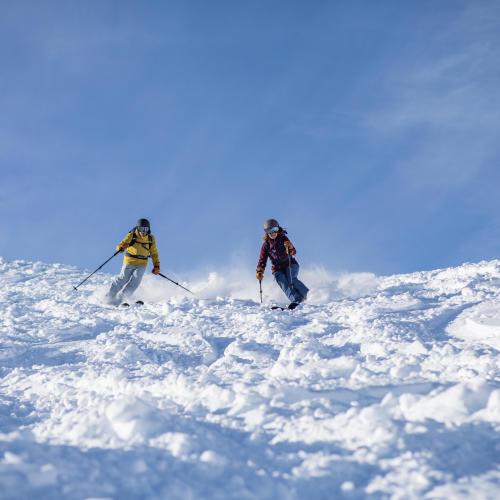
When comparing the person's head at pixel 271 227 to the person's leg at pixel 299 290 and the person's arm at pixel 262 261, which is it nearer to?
the person's arm at pixel 262 261

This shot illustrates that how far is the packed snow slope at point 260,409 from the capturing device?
296cm

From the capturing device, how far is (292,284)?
1001 centimetres

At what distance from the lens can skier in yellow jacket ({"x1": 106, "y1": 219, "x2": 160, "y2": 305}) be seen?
10523 mm

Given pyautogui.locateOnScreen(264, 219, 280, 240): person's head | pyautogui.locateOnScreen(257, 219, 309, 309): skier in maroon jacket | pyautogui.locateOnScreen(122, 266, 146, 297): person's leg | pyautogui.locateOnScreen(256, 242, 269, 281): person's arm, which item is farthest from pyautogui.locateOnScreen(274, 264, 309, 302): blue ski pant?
pyautogui.locateOnScreen(122, 266, 146, 297): person's leg

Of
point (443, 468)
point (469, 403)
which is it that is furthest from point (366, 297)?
point (443, 468)

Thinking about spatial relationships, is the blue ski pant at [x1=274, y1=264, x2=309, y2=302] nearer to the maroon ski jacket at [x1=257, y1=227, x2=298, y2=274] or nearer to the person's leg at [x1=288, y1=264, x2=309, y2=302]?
the person's leg at [x1=288, y1=264, x2=309, y2=302]

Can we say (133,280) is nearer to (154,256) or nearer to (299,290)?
(154,256)

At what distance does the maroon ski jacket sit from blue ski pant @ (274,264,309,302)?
13 centimetres

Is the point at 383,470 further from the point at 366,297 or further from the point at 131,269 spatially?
the point at 131,269

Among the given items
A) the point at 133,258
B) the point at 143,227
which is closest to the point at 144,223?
the point at 143,227

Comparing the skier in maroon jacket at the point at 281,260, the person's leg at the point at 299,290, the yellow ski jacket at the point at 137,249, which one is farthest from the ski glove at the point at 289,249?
the yellow ski jacket at the point at 137,249

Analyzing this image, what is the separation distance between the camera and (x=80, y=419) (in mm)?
3895

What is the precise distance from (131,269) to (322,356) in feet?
22.4

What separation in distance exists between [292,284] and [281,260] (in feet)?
2.21
